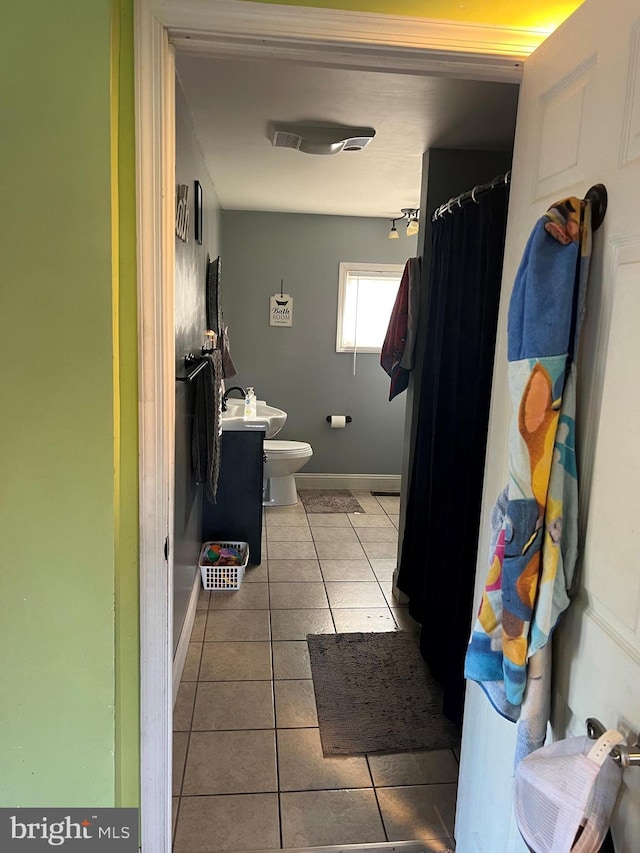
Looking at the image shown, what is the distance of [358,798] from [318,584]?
1.46 meters

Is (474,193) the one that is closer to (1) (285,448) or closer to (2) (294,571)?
(2) (294,571)

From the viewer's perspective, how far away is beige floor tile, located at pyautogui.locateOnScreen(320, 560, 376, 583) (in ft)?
11.0

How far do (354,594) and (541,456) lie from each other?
2.30 m

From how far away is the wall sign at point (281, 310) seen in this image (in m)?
4.71

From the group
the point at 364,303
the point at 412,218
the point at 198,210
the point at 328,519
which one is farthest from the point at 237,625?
the point at 364,303

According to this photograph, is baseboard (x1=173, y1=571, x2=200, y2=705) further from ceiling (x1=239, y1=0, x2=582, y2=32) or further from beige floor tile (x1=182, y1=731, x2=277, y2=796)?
ceiling (x1=239, y1=0, x2=582, y2=32)

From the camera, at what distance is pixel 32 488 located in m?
1.29

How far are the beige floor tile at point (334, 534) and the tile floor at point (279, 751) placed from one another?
0.60m

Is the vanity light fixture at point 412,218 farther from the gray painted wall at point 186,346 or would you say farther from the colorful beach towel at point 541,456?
the colorful beach towel at point 541,456

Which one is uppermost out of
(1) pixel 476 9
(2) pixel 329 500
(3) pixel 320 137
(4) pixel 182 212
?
(3) pixel 320 137

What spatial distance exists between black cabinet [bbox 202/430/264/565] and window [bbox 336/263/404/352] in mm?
1829

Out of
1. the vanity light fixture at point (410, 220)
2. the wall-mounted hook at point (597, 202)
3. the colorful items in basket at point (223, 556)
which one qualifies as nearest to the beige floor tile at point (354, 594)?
the colorful items in basket at point (223, 556)

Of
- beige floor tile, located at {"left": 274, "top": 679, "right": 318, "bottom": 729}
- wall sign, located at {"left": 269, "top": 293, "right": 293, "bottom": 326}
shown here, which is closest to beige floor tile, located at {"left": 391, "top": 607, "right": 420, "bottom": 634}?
beige floor tile, located at {"left": 274, "top": 679, "right": 318, "bottom": 729}

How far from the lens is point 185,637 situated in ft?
8.39
